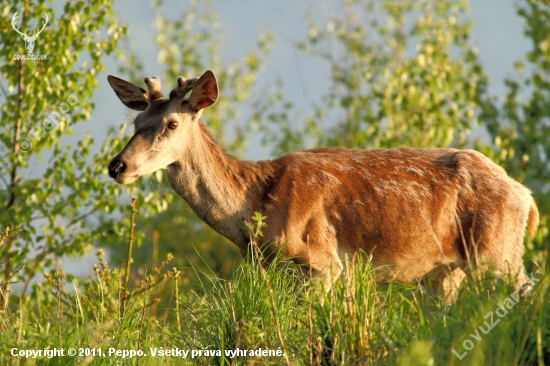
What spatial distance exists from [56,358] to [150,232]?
22.3 metres

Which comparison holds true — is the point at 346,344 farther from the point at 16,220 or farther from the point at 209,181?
the point at 16,220

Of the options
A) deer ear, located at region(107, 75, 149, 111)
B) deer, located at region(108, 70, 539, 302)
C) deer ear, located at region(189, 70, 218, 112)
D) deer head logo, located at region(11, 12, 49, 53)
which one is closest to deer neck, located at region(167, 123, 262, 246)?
deer, located at region(108, 70, 539, 302)

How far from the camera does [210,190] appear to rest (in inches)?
307

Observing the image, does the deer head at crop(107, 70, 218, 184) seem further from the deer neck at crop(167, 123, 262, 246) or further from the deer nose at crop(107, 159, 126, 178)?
the deer neck at crop(167, 123, 262, 246)

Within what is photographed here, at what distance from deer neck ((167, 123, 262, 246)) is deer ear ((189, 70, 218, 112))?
220 mm

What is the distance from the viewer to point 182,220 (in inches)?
1013

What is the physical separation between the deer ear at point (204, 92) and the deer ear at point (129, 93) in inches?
35.2

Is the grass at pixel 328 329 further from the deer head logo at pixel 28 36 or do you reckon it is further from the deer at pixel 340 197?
the deer head logo at pixel 28 36

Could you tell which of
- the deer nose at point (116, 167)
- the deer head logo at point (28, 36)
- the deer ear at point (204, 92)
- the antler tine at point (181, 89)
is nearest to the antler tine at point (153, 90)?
the antler tine at point (181, 89)

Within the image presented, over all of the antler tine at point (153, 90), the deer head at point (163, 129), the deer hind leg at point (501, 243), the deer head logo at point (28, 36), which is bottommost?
the deer hind leg at point (501, 243)

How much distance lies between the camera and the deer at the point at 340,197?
762cm

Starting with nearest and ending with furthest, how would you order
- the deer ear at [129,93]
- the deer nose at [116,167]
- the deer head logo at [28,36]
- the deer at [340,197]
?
the deer nose at [116,167], the deer at [340,197], the deer ear at [129,93], the deer head logo at [28,36]

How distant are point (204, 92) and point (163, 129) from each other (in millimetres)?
573

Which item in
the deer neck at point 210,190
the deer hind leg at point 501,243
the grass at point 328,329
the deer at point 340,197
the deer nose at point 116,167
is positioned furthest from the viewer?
the deer hind leg at point 501,243
